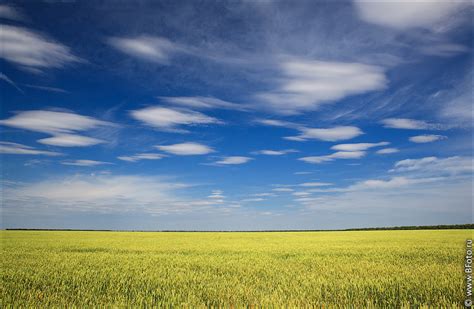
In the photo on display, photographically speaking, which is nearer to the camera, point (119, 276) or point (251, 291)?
point (251, 291)

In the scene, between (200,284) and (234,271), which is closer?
(200,284)

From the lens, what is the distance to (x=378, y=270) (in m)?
8.84

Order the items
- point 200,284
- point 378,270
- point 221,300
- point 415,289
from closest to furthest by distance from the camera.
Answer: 1. point 221,300
2. point 415,289
3. point 200,284
4. point 378,270

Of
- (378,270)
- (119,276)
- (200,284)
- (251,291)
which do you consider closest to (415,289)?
(378,270)

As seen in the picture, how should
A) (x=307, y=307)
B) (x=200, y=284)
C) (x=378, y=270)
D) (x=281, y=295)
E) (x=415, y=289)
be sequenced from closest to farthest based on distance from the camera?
1. (x=307, y=307)
2. (x=281, y=295)
3. (x=415, y=289)
4. (x=200, y=284)
5. (x=378, y=270)

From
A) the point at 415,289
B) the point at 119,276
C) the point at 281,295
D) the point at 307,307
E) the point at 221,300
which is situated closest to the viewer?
the point at 307,307

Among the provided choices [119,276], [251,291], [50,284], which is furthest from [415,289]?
[50,284]

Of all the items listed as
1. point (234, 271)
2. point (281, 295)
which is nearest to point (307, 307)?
point (281, 295)

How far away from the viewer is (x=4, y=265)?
10.4 m

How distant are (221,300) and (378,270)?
217 inches

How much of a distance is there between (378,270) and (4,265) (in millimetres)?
12058

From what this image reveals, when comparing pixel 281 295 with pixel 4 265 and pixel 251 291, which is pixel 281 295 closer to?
pixel 251 291


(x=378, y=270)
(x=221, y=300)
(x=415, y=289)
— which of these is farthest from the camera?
(x=378, y=270)

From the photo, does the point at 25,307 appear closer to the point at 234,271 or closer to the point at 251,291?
the point at 251,291
